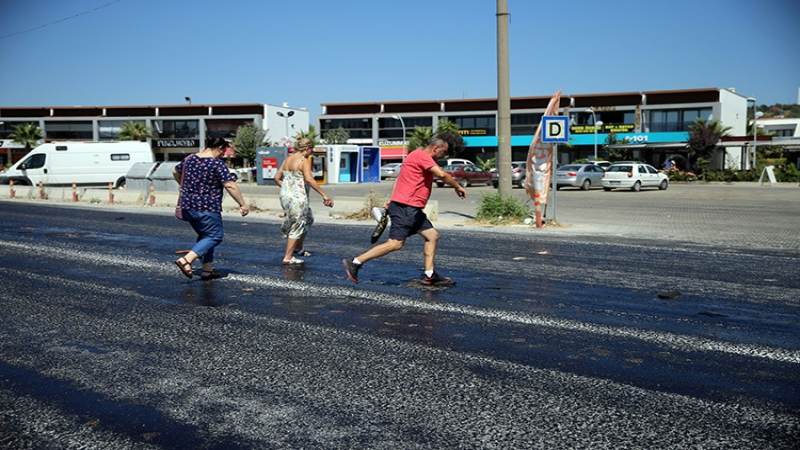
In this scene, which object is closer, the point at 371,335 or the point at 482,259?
the point at 371,335

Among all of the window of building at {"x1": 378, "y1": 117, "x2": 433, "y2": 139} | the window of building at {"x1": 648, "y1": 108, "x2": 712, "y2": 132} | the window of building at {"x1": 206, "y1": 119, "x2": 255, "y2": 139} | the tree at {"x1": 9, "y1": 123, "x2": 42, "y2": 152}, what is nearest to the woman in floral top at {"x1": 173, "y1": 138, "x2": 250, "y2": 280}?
the window of building at {"x1": 648, "y1": 108, "x2": 712, "y2": 132}

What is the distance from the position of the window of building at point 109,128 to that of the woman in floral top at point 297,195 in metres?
82.6

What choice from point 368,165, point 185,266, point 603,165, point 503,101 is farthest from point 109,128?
point 185,266

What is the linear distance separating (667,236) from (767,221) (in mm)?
5881

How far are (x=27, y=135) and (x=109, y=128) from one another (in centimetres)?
876

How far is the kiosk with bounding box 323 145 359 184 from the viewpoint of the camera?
51.9m

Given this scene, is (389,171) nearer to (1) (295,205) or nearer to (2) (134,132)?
(2) (134,132)

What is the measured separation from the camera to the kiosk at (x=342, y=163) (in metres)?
51.9

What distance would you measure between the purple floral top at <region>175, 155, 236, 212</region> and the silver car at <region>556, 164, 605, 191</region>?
1325 inches

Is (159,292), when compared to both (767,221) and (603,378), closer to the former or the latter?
(603,378)

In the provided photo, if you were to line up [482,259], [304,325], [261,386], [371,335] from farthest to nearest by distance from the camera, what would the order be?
1. [482,259]
2. [304,325]
3. [371,335]
4. [261,386]

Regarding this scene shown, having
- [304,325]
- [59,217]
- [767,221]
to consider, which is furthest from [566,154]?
[304,325]

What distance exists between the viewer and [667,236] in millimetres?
14508

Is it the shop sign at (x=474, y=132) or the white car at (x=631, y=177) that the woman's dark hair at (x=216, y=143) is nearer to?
the white car at (x=631, y=177)
